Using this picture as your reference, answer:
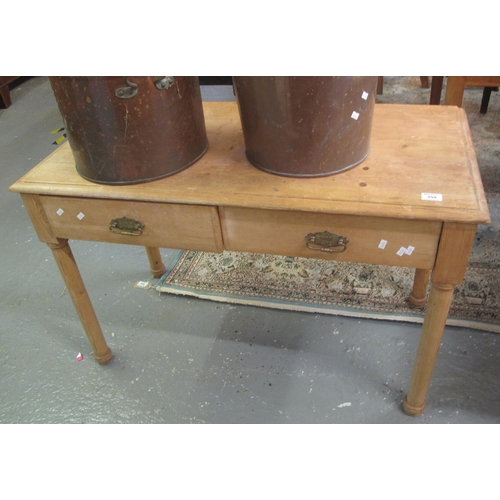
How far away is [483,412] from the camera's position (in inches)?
52.6

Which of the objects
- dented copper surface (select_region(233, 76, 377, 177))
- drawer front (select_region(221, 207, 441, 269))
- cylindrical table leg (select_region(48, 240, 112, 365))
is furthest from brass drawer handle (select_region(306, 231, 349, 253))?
cylindrical table leg (select_region(48, 240, 112, 365))

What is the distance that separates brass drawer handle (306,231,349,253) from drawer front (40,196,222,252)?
24 cm

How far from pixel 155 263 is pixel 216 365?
1.86ft

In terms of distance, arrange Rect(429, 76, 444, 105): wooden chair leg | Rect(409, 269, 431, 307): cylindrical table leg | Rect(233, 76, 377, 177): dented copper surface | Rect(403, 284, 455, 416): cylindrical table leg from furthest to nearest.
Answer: Rect(429, 76, 444, 105): wooden chair leg → Rect(409, 269, 431, 307): cylindrical table leg → Rect(403, 284, 455, 416): cylindrical table leg → Rect(233, 76, 377, 177): dented copper surface

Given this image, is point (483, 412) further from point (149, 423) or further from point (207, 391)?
point (149, 423)

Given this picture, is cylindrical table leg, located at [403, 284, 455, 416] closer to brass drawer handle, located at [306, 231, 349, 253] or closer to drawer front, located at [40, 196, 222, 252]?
brass drawer handle, located at [306, 231, 349, 253]

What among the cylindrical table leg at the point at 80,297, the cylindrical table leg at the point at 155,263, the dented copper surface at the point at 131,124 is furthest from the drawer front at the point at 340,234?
the cylindrical table leg at the point at 155,263

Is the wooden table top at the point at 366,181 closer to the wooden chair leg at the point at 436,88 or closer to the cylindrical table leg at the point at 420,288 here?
the cylindrical table leg at the point at 420,288

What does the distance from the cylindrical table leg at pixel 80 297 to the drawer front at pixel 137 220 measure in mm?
101

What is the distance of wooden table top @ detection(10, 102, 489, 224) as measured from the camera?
3.21 ft

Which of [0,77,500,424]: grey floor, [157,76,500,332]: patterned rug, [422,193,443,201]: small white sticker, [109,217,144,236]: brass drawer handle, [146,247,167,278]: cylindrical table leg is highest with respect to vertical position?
[422,193,443,201]: small white sticker

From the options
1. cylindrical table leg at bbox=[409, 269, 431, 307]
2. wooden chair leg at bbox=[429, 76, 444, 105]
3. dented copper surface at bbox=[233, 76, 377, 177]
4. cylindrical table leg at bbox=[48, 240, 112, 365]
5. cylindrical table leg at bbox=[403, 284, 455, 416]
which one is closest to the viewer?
dented copper surface at bbox=[233, 76, 377, 177]

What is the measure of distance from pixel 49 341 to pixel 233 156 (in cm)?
107
